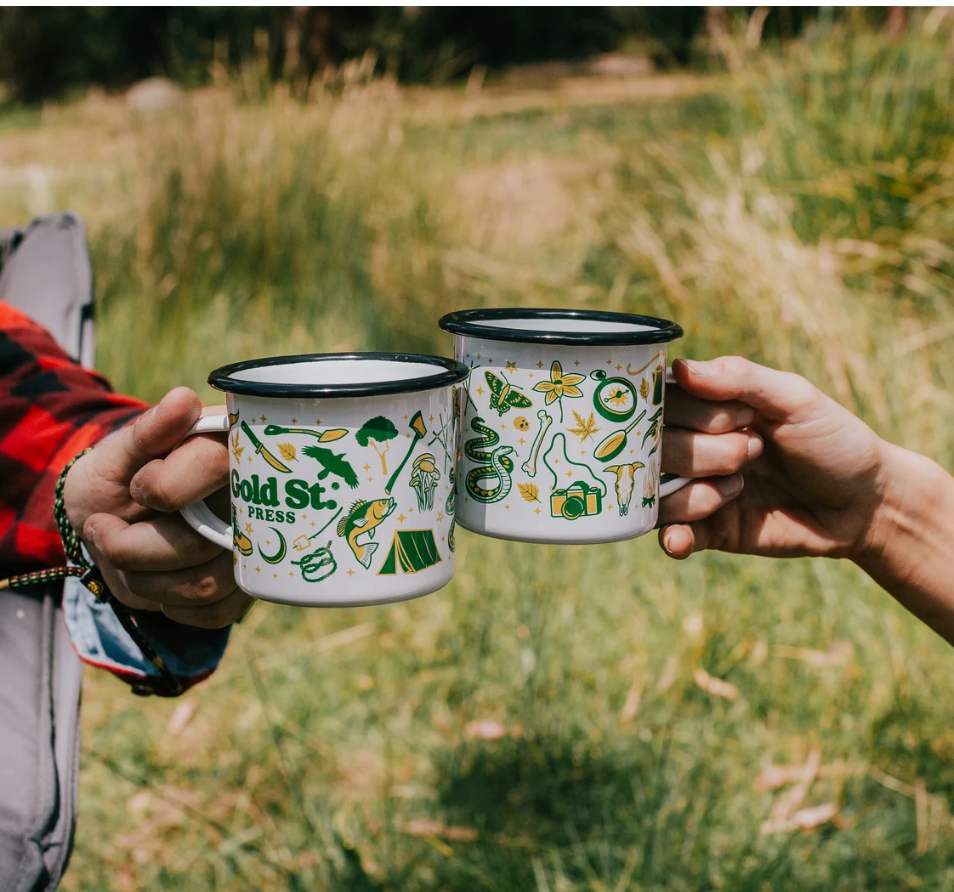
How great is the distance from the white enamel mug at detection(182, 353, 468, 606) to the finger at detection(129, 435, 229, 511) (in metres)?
0.06

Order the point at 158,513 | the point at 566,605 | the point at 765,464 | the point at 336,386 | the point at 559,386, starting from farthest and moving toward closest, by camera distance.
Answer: the point at 566,605
the point at 765,464
the point at 158,513
the point at 559,386
the point at 336,386

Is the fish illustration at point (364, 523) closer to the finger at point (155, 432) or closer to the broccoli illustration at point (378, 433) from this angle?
the broccoli illustration at point (378, 433)

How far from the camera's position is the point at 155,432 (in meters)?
1.10

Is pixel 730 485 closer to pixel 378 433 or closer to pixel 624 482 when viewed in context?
pixel 624 482

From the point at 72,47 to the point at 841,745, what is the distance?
1780cm

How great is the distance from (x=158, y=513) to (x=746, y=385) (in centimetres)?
75

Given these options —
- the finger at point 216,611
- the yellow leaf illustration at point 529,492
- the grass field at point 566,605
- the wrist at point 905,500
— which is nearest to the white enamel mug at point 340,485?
the yellow leaf illustration at point 529,492

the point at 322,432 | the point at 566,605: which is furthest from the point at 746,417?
the point at 566,605

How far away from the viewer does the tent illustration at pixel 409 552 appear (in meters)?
1.02

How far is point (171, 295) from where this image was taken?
376 centimetres

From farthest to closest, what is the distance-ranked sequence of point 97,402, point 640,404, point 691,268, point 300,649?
point 691,268
point 300,649
point 97,402
point 640,404

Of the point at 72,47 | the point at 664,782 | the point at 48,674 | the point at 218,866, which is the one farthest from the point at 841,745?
the point at 72,47

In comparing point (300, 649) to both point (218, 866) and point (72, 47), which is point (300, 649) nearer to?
point (218, 866)

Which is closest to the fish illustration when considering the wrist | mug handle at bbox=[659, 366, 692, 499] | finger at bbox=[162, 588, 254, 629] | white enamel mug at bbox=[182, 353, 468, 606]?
white enamel mug at bbox=[182, 353, 468, 606]
